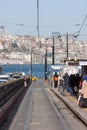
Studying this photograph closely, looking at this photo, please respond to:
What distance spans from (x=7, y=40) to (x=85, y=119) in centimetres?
12865

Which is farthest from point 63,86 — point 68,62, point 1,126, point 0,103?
point 1,126

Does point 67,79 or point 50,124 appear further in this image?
point 67,79

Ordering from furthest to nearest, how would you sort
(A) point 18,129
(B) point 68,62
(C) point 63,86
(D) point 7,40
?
1. (D) point 7,40
2. (B) point 68,62
3. (C) point 63,86
4. (A) point 18,129

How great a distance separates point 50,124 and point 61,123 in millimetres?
597

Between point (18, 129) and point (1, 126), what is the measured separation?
3.81 ft

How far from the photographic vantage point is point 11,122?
23.2 m

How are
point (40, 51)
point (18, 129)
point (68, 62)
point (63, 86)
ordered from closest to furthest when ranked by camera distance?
point (18, 129) < point (63, 86) < point (68, 62) < point (40, 51)

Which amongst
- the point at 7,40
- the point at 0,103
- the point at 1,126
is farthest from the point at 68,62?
the point at 7,40

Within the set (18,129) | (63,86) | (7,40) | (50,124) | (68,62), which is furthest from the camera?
(7,40)

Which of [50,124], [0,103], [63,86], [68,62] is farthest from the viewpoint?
[68,62]

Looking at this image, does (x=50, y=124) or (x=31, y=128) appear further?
(x=50, y=124)

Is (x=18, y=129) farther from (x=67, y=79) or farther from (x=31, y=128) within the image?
(x=67, y=79)

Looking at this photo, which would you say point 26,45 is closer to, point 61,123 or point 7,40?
point 7,40

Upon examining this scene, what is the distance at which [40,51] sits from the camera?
170 metres
